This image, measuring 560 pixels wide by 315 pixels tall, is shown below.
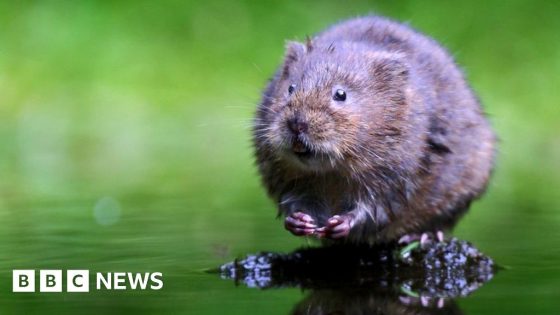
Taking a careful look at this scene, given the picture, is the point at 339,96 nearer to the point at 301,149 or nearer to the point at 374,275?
the point at 301,149

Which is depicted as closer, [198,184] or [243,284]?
[243,284]

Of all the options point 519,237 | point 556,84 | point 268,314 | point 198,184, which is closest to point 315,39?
point 519,237

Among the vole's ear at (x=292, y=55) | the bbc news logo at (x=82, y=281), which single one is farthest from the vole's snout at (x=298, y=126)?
the bbc news logo at (x=82, y=281)

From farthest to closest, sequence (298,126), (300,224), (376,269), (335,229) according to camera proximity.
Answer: (376,269) → (335,229) → (300,224) → (298,126)

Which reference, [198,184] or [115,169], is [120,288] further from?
[115,169]

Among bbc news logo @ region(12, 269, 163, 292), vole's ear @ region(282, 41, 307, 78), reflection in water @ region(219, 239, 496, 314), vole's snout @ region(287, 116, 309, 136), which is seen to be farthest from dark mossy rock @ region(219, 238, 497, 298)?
vole's ear @ region(282, 41, 307, 78)

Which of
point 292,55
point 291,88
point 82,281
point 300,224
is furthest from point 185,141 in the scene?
point 82,281

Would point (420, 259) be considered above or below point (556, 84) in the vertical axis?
below
